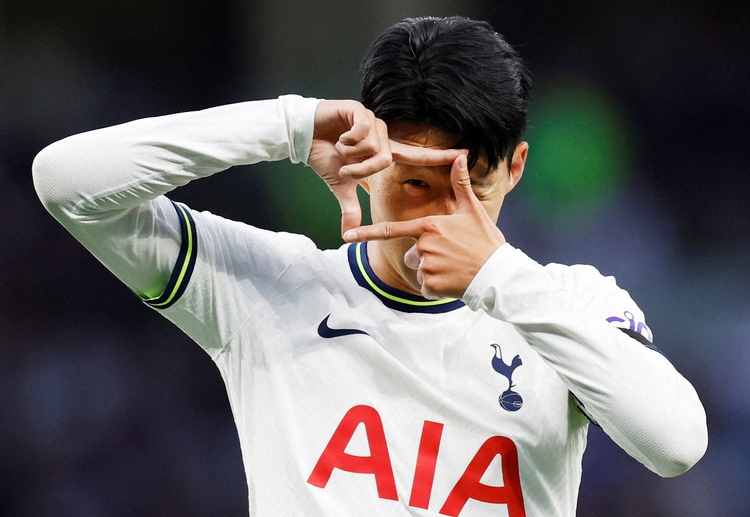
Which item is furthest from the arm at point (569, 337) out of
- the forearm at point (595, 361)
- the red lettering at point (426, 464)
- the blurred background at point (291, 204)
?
the blurred background at point (291, 204)

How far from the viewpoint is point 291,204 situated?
10.8 feet

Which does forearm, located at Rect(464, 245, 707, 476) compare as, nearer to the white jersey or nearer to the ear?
the white jersey

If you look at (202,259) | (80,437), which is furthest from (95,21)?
(202,259)

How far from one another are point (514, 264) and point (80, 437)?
2189mm

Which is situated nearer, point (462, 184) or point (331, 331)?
point (462, 184)

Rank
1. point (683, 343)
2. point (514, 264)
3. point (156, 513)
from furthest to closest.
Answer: point (683, 343)
point (156, 513)
point (514, 264)

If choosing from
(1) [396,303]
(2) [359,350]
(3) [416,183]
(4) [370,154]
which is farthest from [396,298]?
(4) [370,154]

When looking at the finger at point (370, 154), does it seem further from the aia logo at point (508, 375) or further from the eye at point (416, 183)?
the aia logo at point (508, 375)

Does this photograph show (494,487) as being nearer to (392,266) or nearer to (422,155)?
(392,266)

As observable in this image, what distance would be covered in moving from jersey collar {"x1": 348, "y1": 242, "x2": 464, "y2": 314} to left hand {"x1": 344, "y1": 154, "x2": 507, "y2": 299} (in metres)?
0.20

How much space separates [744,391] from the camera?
3264 mm

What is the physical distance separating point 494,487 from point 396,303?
13.4 inches

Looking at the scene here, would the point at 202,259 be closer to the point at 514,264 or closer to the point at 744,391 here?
the point at 514,264

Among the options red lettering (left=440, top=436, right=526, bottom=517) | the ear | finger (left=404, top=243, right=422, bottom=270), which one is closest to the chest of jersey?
red lettering (left=440, top=436, right=526, bottom=517)
